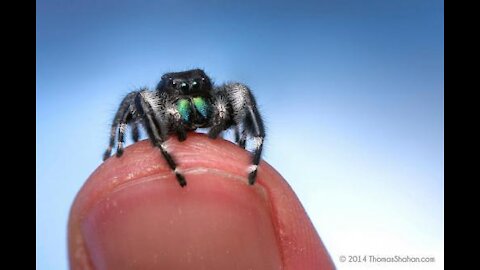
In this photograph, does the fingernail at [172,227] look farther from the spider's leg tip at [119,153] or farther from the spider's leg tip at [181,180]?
the spider's leg tip at [119,153]

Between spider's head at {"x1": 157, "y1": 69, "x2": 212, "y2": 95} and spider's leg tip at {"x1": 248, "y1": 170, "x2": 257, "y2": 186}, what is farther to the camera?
spider's head at {"x1": 157, "y1": 69, "x2": 212, "y2": 95}

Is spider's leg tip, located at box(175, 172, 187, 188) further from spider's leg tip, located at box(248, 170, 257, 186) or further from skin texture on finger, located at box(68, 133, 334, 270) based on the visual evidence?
spider's leg tip, located at box(248, 170, 257, 186)

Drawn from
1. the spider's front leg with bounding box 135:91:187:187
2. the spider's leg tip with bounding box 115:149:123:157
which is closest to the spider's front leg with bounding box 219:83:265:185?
the spider's front leg with bounding box 135:91:187:187

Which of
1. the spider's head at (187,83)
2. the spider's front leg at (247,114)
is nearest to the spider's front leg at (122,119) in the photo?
the spider's head at (187,83)

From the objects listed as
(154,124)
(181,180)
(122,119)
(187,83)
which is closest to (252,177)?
(181,180)

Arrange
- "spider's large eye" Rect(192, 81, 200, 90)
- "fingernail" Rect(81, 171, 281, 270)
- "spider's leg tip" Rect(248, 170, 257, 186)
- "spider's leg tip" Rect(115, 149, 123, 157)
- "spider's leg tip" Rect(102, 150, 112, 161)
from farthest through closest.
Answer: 1. "spider's leg tip" Rect(102, 150, 112, 161)
2. "spider's large eye" Rect(192, 81, 200, 90)
3. "spider's leg tip" Rect(115, 149, 123, 157)
4. "spider's leg tip" Rect(248, 170, 257, 186)
5. "fingernail" Rect(81, 171, 281, 270)
